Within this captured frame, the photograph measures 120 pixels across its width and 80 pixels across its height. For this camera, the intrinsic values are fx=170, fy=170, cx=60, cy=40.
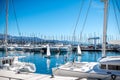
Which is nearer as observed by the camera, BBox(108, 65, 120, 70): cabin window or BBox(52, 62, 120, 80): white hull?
A: BBox(52, 62, 120, 80): white hull

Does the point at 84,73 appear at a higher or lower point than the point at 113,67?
lower

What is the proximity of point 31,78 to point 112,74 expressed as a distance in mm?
5797

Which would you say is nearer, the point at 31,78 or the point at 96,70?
the point at 31,78

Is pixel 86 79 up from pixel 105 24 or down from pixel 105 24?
down

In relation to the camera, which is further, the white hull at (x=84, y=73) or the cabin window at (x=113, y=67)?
the cabin window at (x=113, y=67)

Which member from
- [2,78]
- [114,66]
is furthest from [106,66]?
[2,78]

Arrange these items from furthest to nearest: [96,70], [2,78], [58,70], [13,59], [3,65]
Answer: [13,59]
[3,65]
[58,70]
[96,70]
[2,78]

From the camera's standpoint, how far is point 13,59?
2130cm

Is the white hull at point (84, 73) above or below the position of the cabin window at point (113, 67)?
below

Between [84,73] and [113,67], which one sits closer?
[113,67]

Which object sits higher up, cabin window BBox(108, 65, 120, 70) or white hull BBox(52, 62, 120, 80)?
cabin window BBox(108, 65, 120, 70)

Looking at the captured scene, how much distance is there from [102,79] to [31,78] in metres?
5.08

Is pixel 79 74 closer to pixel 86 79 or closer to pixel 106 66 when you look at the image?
pixel 86 79

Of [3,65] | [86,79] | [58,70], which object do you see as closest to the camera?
[86,79]
